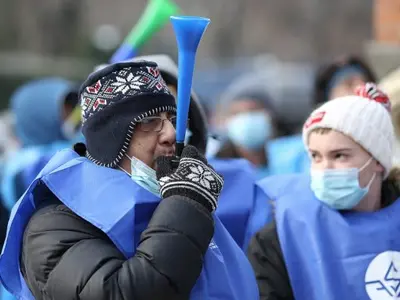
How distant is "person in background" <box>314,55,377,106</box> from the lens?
18.8 ft

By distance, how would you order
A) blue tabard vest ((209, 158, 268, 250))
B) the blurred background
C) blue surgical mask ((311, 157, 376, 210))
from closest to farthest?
blue surgical mask ((311, 157, 376, 210)), blue tabard vest ((209, 158, 268, 250)), the blurred background

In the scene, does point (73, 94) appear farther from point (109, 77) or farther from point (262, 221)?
point (109, 77)

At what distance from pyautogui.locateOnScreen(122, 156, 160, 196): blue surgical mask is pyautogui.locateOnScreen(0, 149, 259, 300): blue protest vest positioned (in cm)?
4

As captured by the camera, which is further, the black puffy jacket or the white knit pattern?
the white knit pattern

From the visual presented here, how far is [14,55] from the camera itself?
2627cm

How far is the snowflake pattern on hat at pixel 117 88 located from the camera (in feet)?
10.2

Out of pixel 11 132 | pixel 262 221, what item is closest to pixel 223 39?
pixel 11 132

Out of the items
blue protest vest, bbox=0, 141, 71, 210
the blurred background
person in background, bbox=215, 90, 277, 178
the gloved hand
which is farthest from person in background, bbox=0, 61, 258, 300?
the blurred background

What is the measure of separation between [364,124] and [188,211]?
127cm

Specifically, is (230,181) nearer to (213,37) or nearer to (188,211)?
(188,211)

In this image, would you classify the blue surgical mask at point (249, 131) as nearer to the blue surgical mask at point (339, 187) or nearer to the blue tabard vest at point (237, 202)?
the blue tabard vest at point (237, 202)

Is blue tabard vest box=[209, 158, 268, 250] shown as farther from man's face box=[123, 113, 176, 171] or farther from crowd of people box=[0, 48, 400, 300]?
man's face box=[123, 113, 176, 171]

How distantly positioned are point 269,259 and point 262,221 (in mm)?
453

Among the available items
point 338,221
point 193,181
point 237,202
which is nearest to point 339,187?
point 338,221
